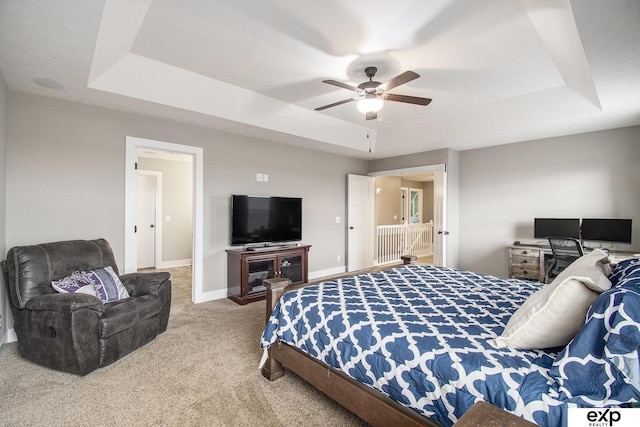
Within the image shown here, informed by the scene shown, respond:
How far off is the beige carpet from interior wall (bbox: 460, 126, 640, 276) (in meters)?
4.26

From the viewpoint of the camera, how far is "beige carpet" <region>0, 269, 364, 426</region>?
1.88 metres

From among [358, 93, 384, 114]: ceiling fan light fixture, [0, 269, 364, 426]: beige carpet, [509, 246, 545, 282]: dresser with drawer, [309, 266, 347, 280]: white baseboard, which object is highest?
[358, 93, 384, 114]: ceiling fan light fixture

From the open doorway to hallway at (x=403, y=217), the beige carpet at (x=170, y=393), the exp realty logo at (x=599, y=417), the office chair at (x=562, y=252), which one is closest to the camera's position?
the exp realty logo at (x=599, y=417)

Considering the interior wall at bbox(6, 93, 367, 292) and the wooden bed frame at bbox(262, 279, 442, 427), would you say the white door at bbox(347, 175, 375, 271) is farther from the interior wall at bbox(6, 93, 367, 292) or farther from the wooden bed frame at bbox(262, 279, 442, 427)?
the wooden bed frame at bbox(262, 279, 442, 427)

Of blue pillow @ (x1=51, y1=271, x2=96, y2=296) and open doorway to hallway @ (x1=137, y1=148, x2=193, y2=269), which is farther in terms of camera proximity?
open doorway to hallway @ (x1=137, y1=148, x2=193, y2=269)

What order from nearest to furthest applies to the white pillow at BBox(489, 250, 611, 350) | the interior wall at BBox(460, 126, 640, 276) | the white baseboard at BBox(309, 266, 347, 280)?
1. the white pillow at BBox(489, 250, 611, 350)
2. the interior wall at BBox(460, 126, 640, 276)
3. the white baseboard at BBox(309, 266, 347, 280)

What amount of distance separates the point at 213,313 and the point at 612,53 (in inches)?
176

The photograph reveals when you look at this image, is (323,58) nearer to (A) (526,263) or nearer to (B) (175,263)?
(A) (526,263)

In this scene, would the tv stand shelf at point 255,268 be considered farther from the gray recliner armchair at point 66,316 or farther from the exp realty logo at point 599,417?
the exp realty logo at point 599,417

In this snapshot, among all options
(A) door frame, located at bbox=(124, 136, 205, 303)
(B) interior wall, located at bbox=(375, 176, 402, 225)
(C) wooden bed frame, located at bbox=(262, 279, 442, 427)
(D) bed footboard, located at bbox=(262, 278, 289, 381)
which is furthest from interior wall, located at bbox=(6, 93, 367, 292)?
(B) interior wall, located at bbox=(375, 176, 402, 225)

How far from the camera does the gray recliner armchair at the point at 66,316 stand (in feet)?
7.64

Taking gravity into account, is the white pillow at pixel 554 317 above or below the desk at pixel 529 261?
above

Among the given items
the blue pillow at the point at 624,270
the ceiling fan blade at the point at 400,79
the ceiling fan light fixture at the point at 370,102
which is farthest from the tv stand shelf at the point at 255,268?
the blue pillow at the point at 624,270

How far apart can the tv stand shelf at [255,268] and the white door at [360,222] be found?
172 cm
